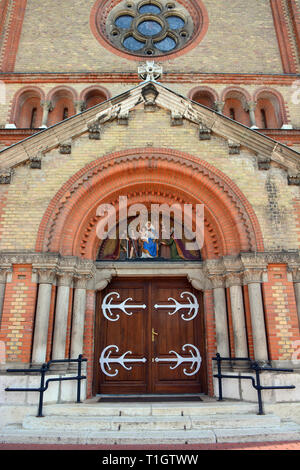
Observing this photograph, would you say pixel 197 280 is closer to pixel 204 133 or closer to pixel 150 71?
pixel 204 133

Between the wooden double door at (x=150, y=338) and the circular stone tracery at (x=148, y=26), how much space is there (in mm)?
8273

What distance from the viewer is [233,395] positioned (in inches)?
254

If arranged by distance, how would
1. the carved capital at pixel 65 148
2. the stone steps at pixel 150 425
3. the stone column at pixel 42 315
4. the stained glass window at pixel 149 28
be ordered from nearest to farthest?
1. the stone steps at pixel 150 425
2. the stone column at pixel 42 315
3. the carved capital at pixel 65 148
4. the stained glass window at pixel 149 28

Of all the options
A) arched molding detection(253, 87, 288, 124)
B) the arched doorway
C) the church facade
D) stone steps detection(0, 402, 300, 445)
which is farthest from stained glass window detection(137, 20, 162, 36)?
stone steps detection(0, 402, 300, 445)

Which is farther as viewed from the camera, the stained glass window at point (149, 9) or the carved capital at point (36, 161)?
the stained glass window at point (149, 9)

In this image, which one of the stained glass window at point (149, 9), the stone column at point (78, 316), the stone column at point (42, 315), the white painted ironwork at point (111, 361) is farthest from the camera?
the stained glass window at point (149, 9)

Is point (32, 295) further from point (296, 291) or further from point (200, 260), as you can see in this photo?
point (296, 291)

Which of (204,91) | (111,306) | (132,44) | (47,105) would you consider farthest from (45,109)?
(111,306)

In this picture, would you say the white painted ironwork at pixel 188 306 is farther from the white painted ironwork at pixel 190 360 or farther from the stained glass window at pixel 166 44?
the stained glass window at pixel 166 44

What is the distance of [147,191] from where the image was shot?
812cm

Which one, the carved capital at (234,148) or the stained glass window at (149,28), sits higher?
the stained glass window at (149,28)

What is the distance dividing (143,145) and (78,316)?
3.96 m

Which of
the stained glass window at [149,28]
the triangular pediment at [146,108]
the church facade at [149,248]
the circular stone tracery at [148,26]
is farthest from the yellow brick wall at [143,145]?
the stained glass window at [149,28]

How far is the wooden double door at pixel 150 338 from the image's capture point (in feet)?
24.4
